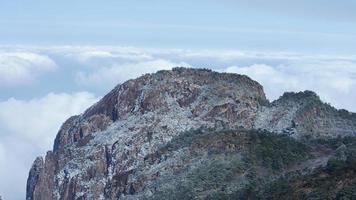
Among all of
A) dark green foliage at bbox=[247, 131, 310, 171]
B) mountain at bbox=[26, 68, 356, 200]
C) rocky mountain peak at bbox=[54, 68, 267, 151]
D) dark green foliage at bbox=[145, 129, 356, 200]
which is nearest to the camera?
dark green foliage at bbox=[145, 129, 356, 200]

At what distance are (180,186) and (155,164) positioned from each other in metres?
6.29

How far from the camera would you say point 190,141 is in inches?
2266

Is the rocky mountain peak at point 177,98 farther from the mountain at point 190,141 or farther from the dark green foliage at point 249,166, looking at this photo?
the dark green foliage at point 249,166

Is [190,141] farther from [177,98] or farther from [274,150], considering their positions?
[177,98]

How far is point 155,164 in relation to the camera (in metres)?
56.9

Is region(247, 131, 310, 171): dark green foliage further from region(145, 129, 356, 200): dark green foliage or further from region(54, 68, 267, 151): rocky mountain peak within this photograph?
region(54, 68, 267, 151): rocky mountain peak

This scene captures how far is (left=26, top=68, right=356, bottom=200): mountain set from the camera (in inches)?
2020

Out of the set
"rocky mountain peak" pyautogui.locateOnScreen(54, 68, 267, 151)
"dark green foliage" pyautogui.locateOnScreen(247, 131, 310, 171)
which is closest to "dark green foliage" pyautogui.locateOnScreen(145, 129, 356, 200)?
"dark green foliage" pyautogui.locateOnScreen(247, 131, 310, 171)

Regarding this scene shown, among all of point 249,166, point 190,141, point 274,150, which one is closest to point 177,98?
point 190,141

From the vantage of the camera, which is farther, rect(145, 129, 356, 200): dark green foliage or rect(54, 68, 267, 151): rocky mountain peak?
rect(54, 68, 267, 151): rocky mountain peak

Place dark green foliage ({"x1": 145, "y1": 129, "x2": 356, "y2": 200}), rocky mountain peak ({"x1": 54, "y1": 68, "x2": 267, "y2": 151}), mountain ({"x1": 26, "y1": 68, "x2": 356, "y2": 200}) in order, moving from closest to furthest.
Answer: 1. dark green foliage ({"x1": 145, "y1": 129, "x2": 356, "y2": 200})
2. mountain ({"x1": 26, "y1": 68, "x2": 356, "y2": 200})
3. rocky mountain peak ({"x1": 54, "y1": 68, "x2": 267, "y2": 151})

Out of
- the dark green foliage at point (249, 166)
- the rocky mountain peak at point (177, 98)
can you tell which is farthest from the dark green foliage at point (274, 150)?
the rocky mountain peak at point (177, 98)

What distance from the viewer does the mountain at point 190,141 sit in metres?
51.3

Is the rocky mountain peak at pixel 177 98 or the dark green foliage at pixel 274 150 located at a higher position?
the rocky mountain peak at pixel 177 98
